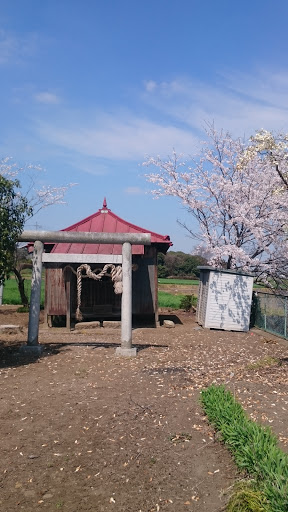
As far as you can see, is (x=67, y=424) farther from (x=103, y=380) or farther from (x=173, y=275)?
(x=173, y=275)

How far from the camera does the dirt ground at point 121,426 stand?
11.6 ft

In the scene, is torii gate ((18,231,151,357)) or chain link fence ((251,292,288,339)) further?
chain link fence ((251,292,288,339))

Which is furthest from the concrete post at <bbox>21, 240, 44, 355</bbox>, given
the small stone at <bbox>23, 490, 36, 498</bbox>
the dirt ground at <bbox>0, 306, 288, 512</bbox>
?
the small stone at <bbox>23, 490, 36, 498</bbox>

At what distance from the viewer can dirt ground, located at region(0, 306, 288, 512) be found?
354cm

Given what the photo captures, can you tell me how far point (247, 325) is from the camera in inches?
539

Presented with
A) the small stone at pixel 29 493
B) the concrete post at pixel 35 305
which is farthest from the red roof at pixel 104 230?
the small stone at pixel 29 493

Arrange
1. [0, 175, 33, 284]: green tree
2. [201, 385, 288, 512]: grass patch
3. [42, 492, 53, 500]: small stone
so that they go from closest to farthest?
[201, 385, 288, 512]: grass patch, [42, 492, 53, 500]: small stone, [0, 175, 33, 284]: green tree

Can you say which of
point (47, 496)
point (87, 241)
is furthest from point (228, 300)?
point (47, 496)

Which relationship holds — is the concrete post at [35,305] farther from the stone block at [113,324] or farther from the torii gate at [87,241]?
the stone block at [113,324]

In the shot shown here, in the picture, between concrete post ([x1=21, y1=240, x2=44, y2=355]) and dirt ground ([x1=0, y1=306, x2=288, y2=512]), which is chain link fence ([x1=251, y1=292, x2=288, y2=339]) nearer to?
dirt ground ([x1=0, y1=306, x2=288, y2=512])

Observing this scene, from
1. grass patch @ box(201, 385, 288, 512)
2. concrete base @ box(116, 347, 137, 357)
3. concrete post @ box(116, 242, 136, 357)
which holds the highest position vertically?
concrete post @ box(116, 242, 136, 357)

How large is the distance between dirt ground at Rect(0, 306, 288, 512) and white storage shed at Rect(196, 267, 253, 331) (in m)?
4.05

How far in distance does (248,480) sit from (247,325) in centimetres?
1059

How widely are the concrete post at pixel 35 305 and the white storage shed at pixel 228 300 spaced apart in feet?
20.5
